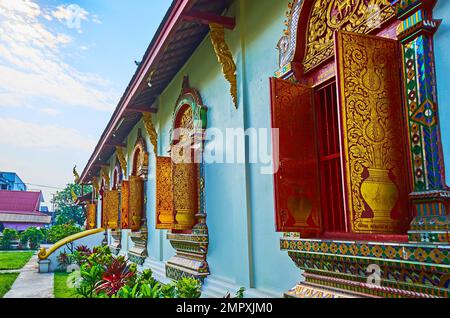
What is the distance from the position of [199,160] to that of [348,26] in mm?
3094

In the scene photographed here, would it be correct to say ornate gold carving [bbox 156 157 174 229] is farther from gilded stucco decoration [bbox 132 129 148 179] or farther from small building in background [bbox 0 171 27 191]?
small building in background [bbox 0 171 27 191]

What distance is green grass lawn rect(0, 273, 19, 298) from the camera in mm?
8899

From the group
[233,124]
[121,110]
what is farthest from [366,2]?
[121,110]

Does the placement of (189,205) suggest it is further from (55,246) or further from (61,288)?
(55,246)

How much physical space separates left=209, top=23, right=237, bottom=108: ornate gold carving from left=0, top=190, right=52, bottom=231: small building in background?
2707 centimetres

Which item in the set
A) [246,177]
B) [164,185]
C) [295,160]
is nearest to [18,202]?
[164,185]

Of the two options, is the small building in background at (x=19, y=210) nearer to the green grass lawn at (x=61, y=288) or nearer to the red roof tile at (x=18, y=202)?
the red roof tile at (x=18, y=202)

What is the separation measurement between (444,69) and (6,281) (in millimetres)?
10913

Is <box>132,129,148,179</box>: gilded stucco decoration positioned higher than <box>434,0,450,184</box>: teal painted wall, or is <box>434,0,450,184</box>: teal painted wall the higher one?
<box>132,129,148,179</box>: gilded stucco decoration

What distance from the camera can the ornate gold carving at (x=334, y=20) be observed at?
2.62m

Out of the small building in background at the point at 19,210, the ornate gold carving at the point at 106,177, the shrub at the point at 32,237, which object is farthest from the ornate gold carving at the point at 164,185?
the small building in background at the point at 19,210

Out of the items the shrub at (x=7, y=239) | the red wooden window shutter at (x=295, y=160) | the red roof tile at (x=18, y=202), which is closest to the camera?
the red wooden window shutter at (x=295, y=160)

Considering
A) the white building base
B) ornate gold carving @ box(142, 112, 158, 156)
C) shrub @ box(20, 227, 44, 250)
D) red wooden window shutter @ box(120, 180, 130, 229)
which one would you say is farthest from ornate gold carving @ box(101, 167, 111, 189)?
shrub @ box(20, 227, 44, 250)

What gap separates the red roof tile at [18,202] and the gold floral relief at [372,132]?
96.9 feet
